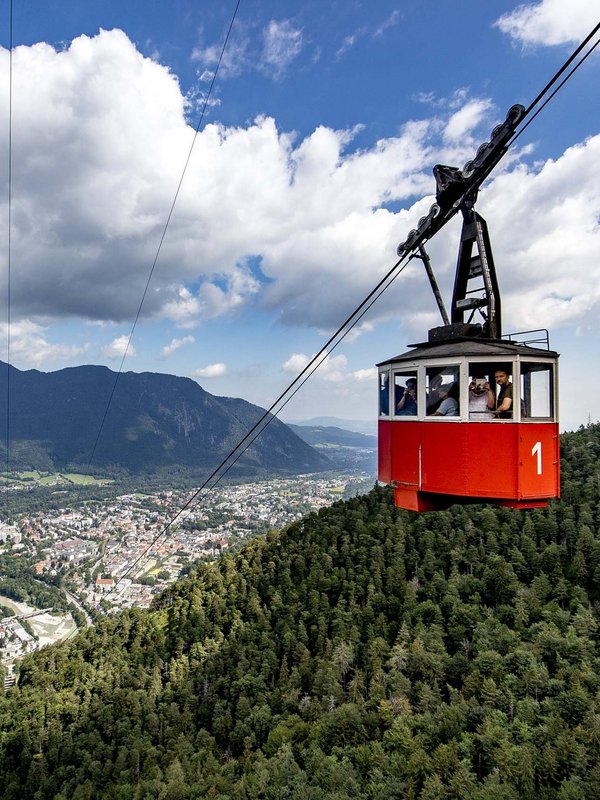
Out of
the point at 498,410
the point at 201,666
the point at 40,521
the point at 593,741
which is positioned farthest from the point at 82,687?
the point at 40,521

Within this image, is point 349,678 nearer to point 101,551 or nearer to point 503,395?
point 503,395

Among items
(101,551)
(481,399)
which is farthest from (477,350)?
(101,551)

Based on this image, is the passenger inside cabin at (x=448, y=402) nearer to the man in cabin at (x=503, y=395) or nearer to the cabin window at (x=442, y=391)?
the cabin window at (x=442, y=391)

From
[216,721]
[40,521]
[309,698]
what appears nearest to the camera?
[216,721]

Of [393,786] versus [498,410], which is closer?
[498,410]

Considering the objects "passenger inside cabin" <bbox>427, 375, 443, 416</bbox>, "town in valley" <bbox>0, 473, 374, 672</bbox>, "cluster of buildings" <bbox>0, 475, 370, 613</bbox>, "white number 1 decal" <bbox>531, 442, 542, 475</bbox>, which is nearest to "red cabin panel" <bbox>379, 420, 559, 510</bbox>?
"white number 1 decal" <bbox>531, 442, 542, 475</bbox>

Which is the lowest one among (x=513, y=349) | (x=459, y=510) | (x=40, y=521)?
(x=40, y=521)

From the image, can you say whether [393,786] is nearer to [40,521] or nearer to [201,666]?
[201,666]

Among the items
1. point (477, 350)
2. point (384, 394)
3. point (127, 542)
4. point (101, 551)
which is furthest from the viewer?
point (127, 542)
